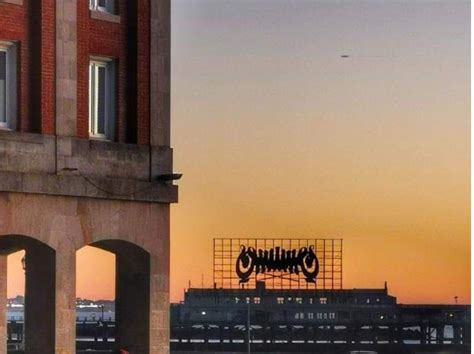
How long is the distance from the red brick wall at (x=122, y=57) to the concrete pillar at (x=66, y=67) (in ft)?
0.70

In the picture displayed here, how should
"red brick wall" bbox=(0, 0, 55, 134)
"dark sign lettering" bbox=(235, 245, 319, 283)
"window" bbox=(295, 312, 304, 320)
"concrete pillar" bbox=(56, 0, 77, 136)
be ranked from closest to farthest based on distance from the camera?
"red brick wall" bbox=(0, 0, 55, 134)
"concrete pillar" bbox=(56, 0, 77, 136)
"dark sign lettering" bbox=(235, 245, 319, 283)
"window" bbox=(295, 312, 304, 320)

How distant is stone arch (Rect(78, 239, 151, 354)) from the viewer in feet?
121

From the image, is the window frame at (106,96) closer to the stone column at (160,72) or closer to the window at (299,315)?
the stone column at (160,72)

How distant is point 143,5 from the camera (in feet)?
123

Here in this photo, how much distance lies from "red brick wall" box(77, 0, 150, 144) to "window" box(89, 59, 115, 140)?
0.13 meters

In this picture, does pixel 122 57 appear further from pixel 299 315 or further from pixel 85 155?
pixel 299 315

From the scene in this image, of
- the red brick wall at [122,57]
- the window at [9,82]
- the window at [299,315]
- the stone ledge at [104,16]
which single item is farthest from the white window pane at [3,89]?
the window at [299,315]

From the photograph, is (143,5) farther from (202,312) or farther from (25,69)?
(202,312)

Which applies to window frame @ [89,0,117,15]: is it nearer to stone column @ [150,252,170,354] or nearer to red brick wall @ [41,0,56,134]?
red brick wall @ [41,0,56,134]

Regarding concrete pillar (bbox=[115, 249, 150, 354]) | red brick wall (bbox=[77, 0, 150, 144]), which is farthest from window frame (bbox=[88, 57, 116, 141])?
concrete pillar (bbox=[115, 249, 150, 354])

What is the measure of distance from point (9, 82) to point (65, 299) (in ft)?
14.0

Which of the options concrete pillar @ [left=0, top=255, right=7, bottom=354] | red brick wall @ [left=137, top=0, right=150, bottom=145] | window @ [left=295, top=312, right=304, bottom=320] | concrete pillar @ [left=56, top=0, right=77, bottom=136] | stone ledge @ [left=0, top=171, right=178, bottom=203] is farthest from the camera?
window @ [left=295, top=312, right=304, bottom=320]

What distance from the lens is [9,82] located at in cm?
3484

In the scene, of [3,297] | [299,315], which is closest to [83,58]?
[3,297]
